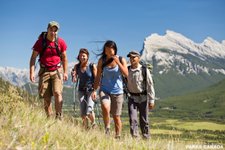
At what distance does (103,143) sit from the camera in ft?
14.6

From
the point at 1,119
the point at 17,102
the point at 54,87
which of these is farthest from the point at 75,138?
Answer: the point at 54,87

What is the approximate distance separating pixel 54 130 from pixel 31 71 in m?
4.54

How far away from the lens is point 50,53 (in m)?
8.68

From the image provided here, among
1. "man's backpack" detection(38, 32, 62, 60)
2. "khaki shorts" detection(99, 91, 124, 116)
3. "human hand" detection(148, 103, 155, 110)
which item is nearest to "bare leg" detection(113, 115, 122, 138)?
"khaki shorts" detection(99, 91, 124, 116)

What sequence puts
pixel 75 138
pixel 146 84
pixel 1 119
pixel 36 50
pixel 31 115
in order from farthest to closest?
pixel 146 84 → pixel 36 50 → pixel 31 115 → pixel 75 138 → pixel 1 119

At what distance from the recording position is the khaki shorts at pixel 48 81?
8.89 meters

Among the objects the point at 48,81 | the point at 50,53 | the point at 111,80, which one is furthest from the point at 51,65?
the point at 111,80

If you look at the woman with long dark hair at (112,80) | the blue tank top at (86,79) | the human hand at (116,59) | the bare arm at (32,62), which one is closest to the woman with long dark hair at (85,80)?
the blue tank top at (86,79)

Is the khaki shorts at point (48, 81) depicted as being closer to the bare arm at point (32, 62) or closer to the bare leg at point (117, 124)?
the bare arm at point (32, 62)

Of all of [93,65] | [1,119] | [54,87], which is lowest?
[1,119]

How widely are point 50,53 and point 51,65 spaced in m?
0.34

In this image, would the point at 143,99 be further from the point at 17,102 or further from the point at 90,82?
the point at 17,102

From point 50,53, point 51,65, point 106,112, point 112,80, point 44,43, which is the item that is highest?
point 44,43

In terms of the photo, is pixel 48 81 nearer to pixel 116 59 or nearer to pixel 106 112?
pixel 106 112
